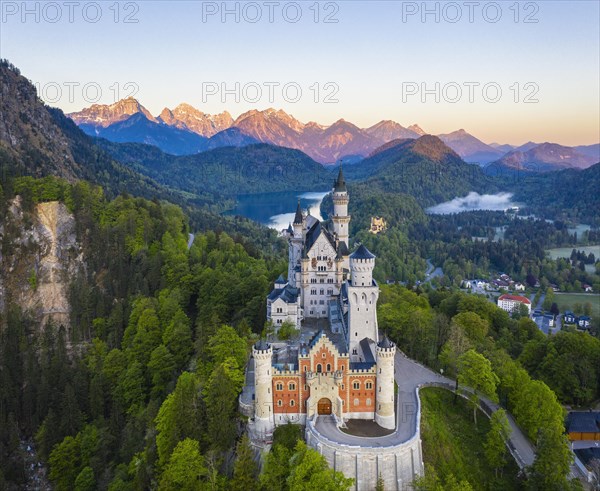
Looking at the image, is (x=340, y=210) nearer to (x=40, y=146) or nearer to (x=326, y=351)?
(x=326, y=351)

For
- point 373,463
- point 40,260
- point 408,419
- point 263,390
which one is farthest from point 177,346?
point 40,260

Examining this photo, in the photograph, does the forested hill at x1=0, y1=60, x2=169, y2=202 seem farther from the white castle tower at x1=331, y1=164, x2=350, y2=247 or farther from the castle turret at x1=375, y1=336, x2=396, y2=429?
the castle turret at x1=375, y1=336, x2=396, y2=429

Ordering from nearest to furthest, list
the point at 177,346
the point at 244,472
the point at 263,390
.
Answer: the point at 244,472 < the point at 263,390 < the point at 177,346

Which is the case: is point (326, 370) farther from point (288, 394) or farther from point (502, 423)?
point (502, 423)

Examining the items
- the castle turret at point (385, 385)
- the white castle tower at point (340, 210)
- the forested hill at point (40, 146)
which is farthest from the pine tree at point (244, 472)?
the forested hill at point (40, 146)

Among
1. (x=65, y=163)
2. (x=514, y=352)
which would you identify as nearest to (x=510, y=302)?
(x=514, y=352)

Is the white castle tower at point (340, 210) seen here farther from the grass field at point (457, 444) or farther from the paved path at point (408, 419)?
the grass field at point (457, 444)

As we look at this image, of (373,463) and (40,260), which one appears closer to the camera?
(373,463)
